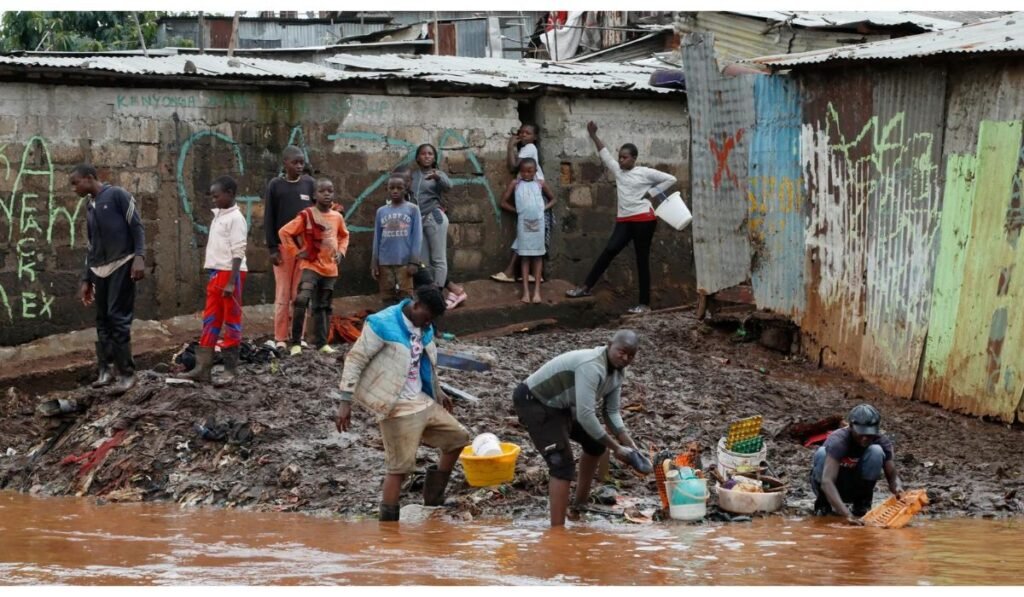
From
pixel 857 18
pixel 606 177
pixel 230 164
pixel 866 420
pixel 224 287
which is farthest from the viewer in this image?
pixel 857 18

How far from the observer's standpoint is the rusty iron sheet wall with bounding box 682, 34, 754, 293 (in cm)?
1362

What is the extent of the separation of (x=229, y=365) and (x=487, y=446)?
3016 millimetres

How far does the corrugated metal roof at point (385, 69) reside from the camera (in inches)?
520

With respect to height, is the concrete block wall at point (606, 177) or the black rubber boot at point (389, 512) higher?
the concrete block wall at point (606, 177)

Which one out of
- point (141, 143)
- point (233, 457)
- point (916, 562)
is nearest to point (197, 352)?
point (233, 457)

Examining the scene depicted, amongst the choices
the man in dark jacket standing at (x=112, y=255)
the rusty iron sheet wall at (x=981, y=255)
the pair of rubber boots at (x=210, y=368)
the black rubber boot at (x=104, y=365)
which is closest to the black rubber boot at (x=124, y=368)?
the man in dark jacket standing at (x=112, y=255)

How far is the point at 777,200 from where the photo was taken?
43.4 ft

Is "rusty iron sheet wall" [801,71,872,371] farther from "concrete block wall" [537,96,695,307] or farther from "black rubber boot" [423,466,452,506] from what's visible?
"black rubber boot" [423,466,452,506]

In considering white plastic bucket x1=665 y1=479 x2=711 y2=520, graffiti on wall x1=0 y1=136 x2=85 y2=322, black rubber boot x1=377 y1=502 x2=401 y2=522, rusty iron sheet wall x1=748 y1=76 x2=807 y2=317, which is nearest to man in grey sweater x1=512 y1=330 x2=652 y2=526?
white plastic bucket x1=665 y1=479 x2=711 y2=520

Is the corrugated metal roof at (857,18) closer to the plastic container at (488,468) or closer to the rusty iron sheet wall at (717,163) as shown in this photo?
the rusty iron sheet wall at (717,163)

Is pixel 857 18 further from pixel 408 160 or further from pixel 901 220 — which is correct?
pixel 901 220

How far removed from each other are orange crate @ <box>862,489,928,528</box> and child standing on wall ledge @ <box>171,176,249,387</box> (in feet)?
16.6

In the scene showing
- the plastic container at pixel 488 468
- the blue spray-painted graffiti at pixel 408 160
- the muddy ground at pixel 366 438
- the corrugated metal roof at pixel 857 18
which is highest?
the corrugated metal roof at pixel 857 18

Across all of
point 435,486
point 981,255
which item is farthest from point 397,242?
point 981,255
